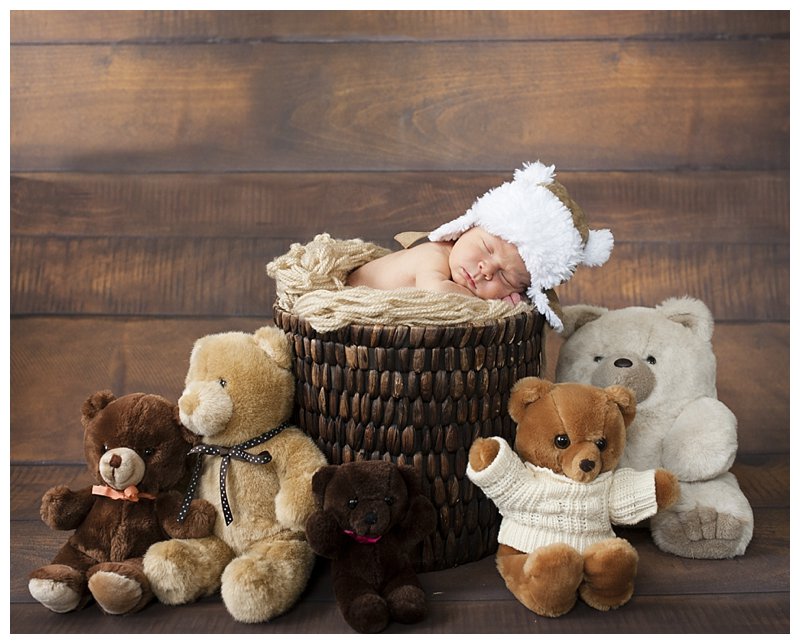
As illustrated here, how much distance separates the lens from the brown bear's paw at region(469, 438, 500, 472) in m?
1.22

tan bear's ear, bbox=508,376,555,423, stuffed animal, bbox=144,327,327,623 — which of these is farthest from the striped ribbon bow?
tan bear's ear, bbox=508,376,555,423

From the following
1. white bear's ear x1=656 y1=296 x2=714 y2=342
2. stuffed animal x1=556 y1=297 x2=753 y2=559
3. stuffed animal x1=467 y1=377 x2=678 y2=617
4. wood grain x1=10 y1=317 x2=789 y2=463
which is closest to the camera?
stuffed animal x1=467 y1=377 x2=678 y2=617

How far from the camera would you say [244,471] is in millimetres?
1255

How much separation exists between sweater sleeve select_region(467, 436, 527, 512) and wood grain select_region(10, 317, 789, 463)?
25.9 inches

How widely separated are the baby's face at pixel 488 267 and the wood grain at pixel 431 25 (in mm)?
653

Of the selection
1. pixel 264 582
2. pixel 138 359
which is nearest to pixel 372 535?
pixel 264 582

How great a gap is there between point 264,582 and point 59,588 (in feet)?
0.81

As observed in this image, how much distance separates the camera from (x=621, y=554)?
1155 mm

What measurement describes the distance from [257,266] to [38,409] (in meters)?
0.50

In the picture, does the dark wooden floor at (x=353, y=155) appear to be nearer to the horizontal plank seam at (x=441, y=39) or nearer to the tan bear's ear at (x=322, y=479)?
the horizontal plank seam at (x=441, y=39)

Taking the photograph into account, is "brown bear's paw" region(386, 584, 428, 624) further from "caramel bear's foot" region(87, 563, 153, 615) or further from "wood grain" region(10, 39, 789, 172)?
"wood grain" region(10, 39, 789, 172)

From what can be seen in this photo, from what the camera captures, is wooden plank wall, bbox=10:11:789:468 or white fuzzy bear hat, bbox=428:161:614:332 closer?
white fuzzy bear hat, bbox=428:161:614:332

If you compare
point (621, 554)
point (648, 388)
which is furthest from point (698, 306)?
point (621, 554)

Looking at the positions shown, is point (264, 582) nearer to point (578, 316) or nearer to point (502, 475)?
point (502, 475)
